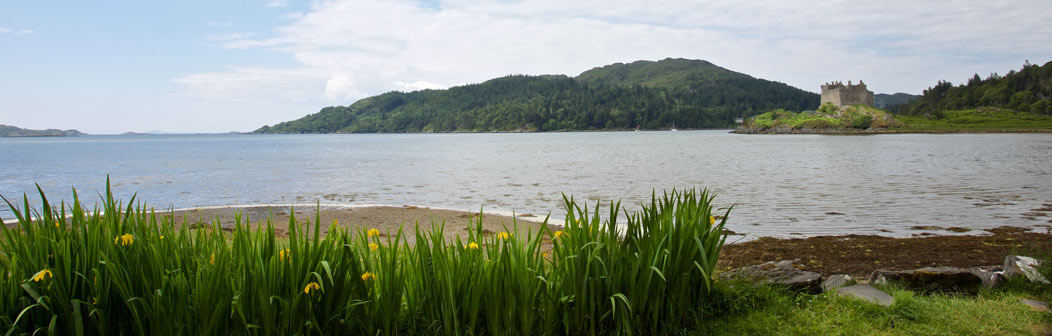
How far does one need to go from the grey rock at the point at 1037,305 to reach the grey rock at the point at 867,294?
1085 mm

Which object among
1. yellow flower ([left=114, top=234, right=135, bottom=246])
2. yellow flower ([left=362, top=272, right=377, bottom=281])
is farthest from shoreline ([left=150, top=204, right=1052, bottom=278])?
yellow flower ([left=114, top=234, right=135, bottom=246])

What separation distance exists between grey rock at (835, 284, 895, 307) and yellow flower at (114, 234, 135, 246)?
204 inches

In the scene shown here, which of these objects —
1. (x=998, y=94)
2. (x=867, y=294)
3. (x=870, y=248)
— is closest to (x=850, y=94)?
(x=998, y=94)

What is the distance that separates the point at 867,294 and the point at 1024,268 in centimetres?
207

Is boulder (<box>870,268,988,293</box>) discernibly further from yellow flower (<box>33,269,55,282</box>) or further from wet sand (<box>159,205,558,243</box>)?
wet sand (<box>159,205,558,243</box>)

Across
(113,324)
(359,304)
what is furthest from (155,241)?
(359,304)

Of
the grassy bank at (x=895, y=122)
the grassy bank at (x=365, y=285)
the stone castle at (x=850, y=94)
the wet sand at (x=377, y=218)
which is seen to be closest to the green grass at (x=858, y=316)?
the grassy bank at (x=365, y=285)

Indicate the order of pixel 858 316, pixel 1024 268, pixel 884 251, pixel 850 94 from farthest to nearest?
1. pixel 850 94
2. pixel 884 251
3. pixel 1024 268
4. pixel 858 316

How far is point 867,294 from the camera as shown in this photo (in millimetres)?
5145

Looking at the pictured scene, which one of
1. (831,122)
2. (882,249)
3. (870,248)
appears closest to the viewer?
(882,249)

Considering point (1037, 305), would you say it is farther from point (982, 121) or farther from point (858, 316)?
point (982, 121)

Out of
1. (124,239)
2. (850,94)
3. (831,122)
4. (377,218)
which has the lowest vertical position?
(831,122)

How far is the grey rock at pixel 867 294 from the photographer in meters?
4.94

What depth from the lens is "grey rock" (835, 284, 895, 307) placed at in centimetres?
494
